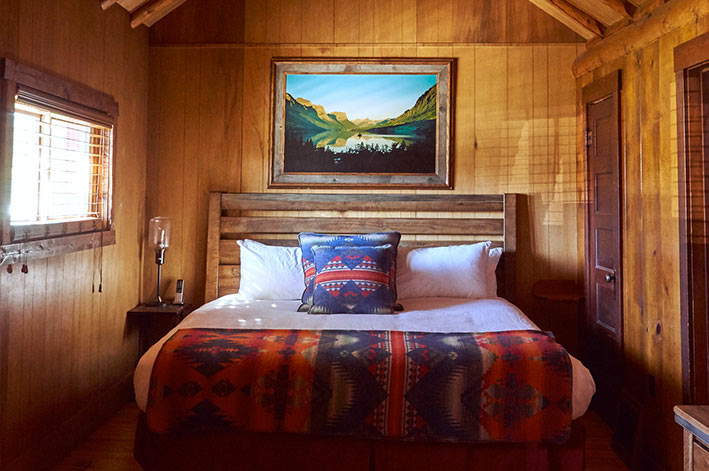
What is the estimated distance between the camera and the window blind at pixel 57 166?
2564mm

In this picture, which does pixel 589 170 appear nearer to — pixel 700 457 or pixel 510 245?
pixel 510 245

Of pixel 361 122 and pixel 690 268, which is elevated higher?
pixel 361 122

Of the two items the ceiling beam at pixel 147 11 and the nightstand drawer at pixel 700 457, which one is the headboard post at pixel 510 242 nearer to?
the nightstand drawer at pixel 700 457

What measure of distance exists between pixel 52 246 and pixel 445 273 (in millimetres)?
2365

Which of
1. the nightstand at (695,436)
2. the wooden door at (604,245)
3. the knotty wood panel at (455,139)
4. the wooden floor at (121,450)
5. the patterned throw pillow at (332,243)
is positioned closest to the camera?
the nightstand at (695,436)

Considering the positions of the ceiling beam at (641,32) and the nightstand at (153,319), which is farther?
the nightstand at (153,319)

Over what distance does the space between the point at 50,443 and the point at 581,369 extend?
269 centimetres

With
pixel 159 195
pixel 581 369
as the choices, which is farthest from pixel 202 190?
pixel 581 369

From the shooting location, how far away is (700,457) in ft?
5.26

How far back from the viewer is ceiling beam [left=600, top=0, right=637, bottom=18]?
120 inches

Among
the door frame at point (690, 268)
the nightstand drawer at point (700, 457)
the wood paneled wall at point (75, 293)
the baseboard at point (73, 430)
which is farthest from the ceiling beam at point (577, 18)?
the baseboard at point (73, 430)

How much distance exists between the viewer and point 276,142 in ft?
13.2

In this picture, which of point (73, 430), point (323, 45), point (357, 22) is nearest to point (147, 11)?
point (323, 45)

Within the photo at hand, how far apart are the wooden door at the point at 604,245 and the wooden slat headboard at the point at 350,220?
0.57m
